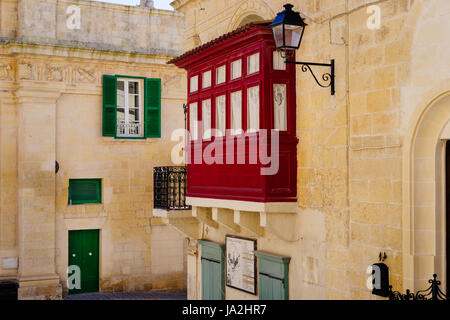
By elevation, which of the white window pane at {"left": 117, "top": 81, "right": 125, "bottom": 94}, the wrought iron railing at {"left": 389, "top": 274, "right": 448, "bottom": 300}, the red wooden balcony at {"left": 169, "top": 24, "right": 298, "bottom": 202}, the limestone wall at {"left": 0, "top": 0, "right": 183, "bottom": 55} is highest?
the limestone wall at {"left": 0, "top": 0, "right": 183, "bottom": 55}

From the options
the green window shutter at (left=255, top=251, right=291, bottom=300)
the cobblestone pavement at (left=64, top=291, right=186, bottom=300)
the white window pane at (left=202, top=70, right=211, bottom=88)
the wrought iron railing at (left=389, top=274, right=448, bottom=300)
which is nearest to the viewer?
the wrought iron railing at (left=389, top=274, right=448, bottom=300)

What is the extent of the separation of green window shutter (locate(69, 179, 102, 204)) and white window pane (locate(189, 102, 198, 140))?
6.37 metres

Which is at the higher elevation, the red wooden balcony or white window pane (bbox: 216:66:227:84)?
white window pane (bbox: 216:66:227:84)

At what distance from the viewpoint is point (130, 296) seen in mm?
17469

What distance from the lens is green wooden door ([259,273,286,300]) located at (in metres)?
10.1

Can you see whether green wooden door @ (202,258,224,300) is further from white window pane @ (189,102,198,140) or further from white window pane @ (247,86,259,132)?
white window pane @ (247,86,259,132)

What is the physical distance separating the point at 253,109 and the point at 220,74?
1419 millimetres

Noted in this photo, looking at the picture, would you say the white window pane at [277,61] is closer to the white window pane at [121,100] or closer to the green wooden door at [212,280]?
the green wooden door at [212,280]

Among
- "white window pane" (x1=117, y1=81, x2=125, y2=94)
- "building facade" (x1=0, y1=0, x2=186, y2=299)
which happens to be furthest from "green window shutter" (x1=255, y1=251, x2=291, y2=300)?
"white window pane" (x1=117, y1=81, x2=125, y2=94)

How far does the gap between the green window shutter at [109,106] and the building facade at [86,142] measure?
0.10 feet

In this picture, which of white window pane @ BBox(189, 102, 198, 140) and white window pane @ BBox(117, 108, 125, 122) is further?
white window pane @ BBox(117, 108, 125, 122)

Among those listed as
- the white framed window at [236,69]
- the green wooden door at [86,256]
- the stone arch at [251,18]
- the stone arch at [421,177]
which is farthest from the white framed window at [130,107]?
the stone arch at [421,177]

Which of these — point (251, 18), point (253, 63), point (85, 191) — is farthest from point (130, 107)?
point (253, 63)

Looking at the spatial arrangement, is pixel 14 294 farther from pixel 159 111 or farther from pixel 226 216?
pixel 226 216
